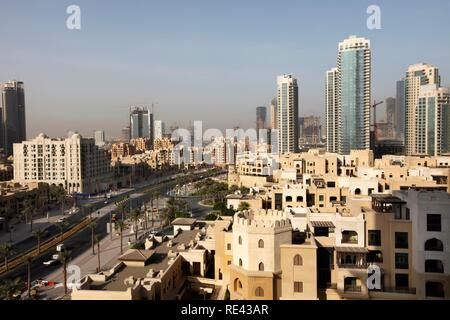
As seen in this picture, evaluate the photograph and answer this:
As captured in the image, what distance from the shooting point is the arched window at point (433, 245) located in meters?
12.0

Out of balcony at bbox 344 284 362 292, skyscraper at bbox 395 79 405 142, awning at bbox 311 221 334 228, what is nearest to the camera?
balcony at bbox 344 284 362 292

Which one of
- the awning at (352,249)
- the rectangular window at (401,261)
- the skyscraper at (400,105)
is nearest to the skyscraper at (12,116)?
the skyscraper at (400,105)

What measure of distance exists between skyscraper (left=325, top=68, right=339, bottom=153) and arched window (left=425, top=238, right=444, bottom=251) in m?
55.7

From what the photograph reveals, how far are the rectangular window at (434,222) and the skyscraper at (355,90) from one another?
50998 mm

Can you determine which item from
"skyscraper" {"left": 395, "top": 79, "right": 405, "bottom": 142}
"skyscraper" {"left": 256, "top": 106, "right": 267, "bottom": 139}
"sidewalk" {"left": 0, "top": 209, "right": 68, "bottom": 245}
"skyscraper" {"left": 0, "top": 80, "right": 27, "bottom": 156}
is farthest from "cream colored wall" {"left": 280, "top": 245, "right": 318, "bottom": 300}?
"skyscraper" {"left": 256, "top": 106, "right": 267, "bottom": 139}

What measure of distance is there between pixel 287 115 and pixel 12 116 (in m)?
52.7

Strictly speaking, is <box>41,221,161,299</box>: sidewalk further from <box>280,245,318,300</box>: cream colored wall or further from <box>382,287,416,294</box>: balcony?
<box>382,287,416,294</box>: balcony

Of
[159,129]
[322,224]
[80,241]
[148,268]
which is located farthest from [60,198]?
[159,129]

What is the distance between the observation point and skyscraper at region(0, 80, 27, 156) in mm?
75000

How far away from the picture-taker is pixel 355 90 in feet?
200

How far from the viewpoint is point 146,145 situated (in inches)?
4225
